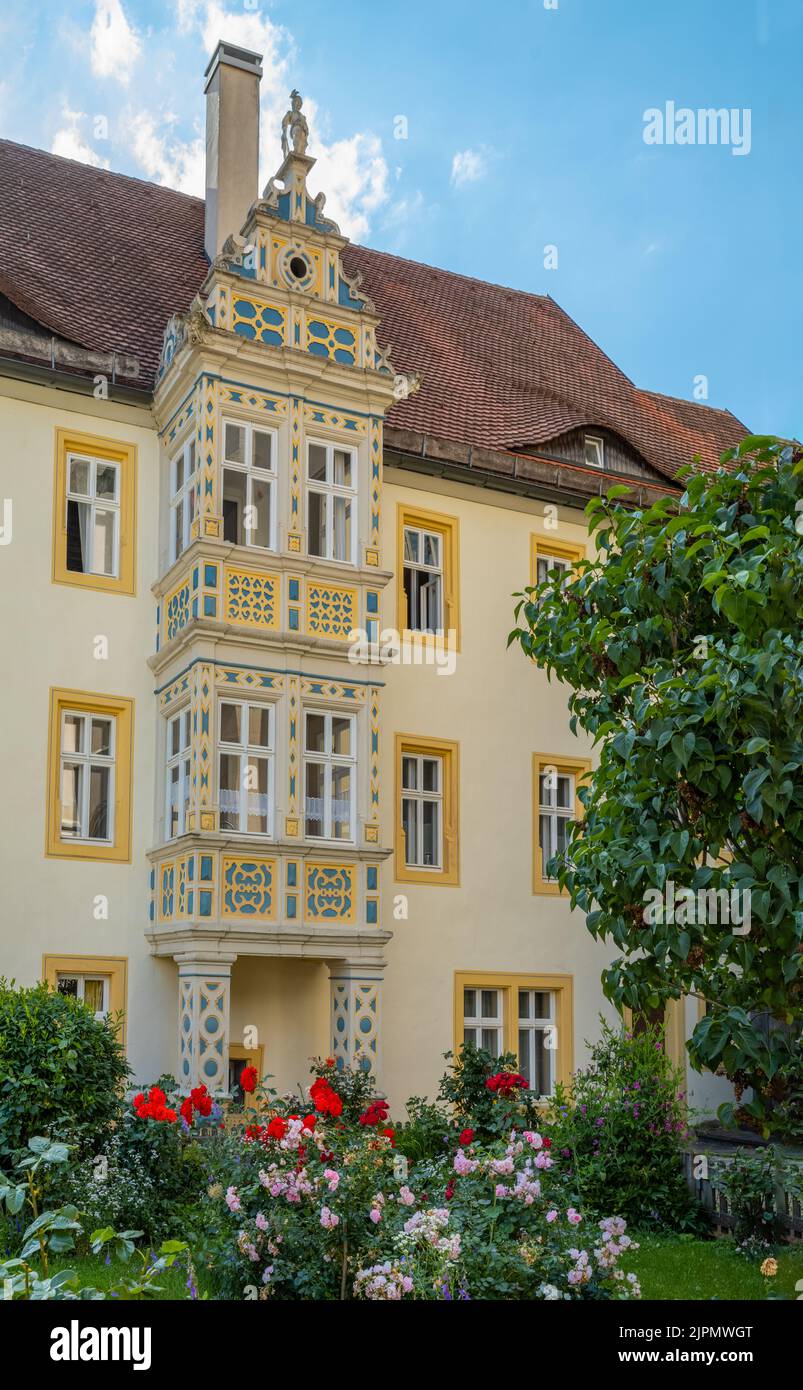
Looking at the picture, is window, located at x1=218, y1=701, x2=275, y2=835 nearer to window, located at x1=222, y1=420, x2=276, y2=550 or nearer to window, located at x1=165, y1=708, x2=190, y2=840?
window, located at x1=165, y1=708, x2=190, y2=840

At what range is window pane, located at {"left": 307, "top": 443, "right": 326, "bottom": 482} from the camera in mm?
16719

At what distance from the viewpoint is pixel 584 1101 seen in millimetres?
13602

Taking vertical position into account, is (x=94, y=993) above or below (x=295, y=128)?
below

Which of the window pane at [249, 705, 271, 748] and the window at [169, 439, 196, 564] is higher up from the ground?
the window at [169, 439, 196, 564]

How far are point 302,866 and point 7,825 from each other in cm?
310

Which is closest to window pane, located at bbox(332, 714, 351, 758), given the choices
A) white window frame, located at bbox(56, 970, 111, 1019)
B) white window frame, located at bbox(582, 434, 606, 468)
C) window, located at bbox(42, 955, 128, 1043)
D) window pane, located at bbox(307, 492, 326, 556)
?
window pane, located at bbox(307, 492, 326, 556)

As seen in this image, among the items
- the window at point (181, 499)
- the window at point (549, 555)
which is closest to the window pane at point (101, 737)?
the window at point (181, 499)

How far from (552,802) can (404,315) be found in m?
8.14

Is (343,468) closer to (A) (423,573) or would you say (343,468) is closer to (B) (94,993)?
(A) (423,573)

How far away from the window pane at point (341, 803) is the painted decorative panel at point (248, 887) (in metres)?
1.03

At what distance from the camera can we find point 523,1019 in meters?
18.3

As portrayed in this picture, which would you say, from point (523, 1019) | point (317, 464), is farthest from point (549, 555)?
point (523, 1019)

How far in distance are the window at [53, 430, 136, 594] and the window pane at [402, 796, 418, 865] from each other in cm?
431

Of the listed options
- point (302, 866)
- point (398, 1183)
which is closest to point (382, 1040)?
point (302, 866)
